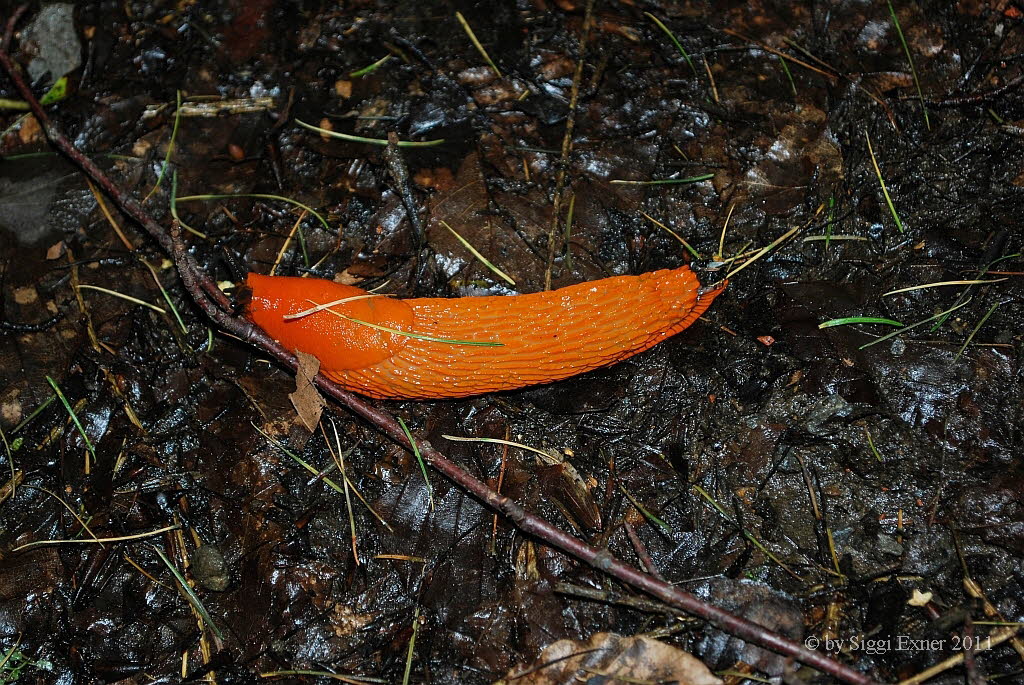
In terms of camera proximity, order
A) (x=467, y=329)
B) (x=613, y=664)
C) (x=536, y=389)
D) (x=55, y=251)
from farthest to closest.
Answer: (x=55, y=251), (x=536, y=389), (x=467, y=329), (x=613, y=664)

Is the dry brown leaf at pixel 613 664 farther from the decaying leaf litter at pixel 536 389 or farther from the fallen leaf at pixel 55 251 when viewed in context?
the fallen leaf at pixel 55 251

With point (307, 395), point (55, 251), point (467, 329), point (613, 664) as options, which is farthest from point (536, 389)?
point (55, 251)

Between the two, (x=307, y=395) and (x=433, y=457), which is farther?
(x=307, y=395)

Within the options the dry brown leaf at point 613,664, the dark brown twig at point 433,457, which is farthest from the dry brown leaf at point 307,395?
the dry brown leaf at point 613,664

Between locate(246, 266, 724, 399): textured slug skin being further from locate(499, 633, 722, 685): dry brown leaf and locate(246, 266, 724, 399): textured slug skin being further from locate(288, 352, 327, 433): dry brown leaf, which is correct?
locate(499, 633, 722, 685): dry brown leaf

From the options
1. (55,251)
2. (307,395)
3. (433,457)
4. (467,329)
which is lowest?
(433,457)

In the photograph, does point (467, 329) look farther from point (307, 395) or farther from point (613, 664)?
point (613, 664)

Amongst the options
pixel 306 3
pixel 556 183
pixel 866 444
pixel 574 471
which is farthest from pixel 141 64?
pixel 866 444

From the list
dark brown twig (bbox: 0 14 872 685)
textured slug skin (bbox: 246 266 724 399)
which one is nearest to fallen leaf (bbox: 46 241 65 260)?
dark brown twig (bbox: 0 14 872 685)
